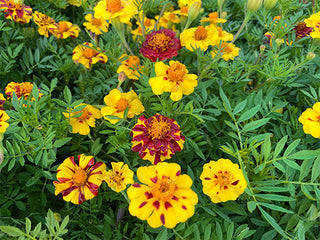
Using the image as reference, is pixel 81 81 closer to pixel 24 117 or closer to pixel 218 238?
pixel 24 117

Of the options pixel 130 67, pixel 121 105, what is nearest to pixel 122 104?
pixel 121 105

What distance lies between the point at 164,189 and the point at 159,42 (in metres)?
0.58

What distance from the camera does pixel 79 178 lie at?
0.80 metres

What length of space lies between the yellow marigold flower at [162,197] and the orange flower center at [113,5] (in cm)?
66

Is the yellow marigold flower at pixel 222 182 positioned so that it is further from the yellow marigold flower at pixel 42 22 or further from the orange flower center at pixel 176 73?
the yellow marigold flower at pixel 42 22

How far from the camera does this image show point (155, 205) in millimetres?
667

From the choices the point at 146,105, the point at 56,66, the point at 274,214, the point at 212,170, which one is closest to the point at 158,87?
the point at 146,105

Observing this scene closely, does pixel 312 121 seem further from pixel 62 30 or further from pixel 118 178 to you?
pixel 62 30

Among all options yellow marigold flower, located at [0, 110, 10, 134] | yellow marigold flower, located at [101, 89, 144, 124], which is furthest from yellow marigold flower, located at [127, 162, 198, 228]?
yellow marigold flower, located at [0, 110, 10, 134]

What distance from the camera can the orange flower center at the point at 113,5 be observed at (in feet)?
3.45

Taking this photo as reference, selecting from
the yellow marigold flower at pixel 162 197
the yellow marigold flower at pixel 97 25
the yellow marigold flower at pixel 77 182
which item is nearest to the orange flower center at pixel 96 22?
the yellow marigold flower at pixel 97 25

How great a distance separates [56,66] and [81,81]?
0.54 feet

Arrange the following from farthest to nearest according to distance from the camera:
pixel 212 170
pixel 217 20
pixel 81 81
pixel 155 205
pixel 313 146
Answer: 1. pixel 217 20
2. pixel 81 81
3. pixel 313 146
4. pixel 212 170
5. pixel 155 205

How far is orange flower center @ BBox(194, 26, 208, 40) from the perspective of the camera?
1.13m
